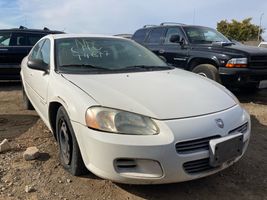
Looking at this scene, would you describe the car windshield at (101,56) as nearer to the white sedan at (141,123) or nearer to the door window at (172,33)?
the white sedan at (141,123)

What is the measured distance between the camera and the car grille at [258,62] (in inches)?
294

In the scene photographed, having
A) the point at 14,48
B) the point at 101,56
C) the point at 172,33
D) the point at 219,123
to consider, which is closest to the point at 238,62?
the point at 172,33

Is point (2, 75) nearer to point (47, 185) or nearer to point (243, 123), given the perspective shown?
point (47, 185)

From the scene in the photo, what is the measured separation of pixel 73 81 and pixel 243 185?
195cm

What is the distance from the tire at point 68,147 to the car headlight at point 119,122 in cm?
42

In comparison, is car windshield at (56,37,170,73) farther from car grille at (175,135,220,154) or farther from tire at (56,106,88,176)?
car grille at (175,135,220,154)

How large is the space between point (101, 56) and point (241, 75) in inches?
147

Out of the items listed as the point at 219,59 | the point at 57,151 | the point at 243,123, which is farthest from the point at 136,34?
the point at 243,123

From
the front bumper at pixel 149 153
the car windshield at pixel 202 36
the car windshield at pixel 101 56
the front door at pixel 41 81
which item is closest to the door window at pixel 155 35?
the car windshield at pixel 202 36

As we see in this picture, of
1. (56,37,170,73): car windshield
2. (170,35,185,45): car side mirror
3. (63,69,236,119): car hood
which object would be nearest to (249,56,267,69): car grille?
(170,35,185,45): car side mirror

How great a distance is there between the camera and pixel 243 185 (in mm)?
3709

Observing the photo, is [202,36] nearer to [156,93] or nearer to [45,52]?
[45,52]

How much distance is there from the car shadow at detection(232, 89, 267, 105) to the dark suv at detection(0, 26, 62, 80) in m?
5.37

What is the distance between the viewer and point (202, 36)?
Answer: 8.62m
